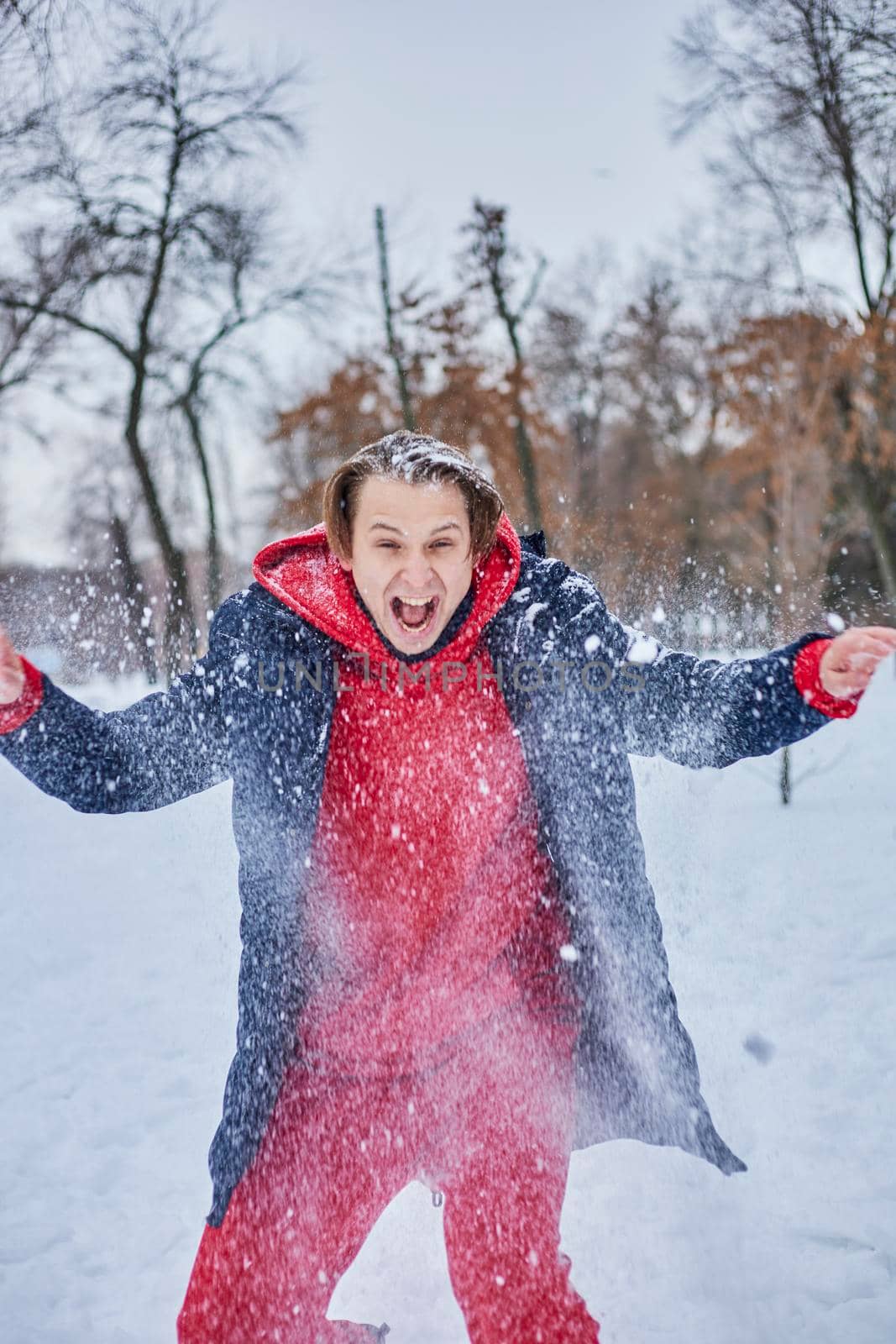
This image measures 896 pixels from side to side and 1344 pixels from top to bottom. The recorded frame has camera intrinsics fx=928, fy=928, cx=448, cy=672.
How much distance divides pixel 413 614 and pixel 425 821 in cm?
43

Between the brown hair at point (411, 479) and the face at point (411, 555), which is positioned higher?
the brown hair at point (411, 479)

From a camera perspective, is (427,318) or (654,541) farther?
(427,318)

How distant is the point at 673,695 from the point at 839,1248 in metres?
1.92

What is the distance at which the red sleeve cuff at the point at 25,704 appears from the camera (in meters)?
1.81

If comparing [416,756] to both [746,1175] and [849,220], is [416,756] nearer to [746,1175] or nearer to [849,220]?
[746,1175]

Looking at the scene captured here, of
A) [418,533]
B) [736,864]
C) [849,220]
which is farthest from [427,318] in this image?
[418,533]

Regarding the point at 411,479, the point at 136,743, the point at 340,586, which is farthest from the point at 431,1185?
the point at 411,479

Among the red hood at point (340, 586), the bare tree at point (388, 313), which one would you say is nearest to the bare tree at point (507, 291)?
the bare tree at point (388, 313)

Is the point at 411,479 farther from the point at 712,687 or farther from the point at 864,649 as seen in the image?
the point at 864,649

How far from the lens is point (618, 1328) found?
8.29ft

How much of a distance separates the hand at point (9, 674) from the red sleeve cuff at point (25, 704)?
10mm

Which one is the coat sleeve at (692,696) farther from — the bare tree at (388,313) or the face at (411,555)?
the bare tree at (388,313)

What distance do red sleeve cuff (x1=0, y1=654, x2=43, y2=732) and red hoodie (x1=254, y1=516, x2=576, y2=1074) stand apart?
21.1 inches

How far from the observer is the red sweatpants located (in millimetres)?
1674
